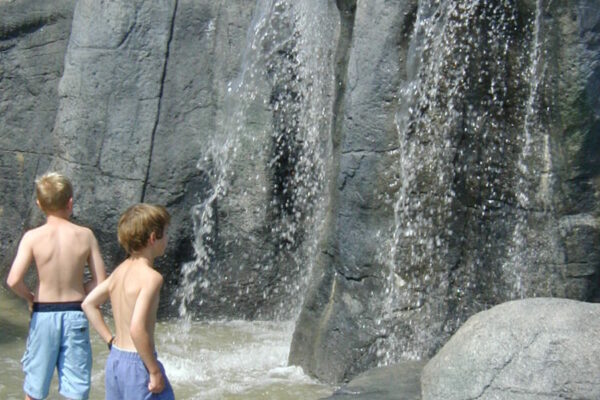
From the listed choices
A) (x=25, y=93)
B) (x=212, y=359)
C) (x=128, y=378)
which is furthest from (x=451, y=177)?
(x=25, y=93)

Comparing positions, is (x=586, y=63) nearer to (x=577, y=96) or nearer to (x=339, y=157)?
(x=577, y=96)

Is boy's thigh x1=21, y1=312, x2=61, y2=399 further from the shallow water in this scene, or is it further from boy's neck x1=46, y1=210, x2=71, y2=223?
the shallow water

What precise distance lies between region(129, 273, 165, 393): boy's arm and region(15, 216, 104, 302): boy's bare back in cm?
83

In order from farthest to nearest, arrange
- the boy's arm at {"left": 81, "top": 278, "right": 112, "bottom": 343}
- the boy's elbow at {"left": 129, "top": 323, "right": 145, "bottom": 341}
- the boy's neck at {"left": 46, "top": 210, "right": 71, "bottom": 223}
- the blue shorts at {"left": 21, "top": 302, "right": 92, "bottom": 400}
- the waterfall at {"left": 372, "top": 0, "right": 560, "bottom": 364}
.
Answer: the waterfall at {"left": 372, "top": 0, "right": 560, "bottom": 364} < the boy's neck at {"left": 46, "top": 210, "right": 71, "bottom": 223} < the blue shorts at {"left": 21, "top": 302, "right": 92, "bottom": 400} < the boy's arm at {"left": 81, "top": 278, "right": 112, "bottom": 343} < the boy's elbow at {"left": 129, "top": 323, "right": 145, "bottom": 341}

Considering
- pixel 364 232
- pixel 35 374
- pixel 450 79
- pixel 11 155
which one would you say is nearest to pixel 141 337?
pixel 35 374

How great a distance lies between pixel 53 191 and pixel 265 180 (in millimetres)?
3735

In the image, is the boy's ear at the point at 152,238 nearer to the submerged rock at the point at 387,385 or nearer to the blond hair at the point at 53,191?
the blond hair at the point at 53,191

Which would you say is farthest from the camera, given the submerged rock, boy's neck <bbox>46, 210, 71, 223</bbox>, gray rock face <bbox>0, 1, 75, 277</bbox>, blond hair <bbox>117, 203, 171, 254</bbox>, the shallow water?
gray rock face <bbox>0, 1, 75, 277</bbox>

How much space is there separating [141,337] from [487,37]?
3393 millimetres

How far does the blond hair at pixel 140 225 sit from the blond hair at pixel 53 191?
2.50 ft

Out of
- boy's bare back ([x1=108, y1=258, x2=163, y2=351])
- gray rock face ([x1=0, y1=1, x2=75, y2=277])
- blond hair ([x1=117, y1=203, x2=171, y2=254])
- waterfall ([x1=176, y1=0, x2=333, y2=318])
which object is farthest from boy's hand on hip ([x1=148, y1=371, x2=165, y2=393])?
gray rock face ([x1=0, y1=1, x2=75, y2=277])

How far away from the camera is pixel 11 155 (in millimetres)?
9133

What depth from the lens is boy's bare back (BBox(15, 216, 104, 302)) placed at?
4.61 metres

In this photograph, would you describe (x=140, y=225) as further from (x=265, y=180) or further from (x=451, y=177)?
(x=265, y=180)
